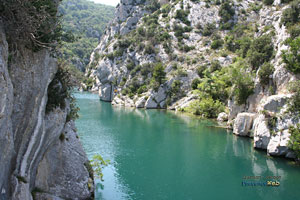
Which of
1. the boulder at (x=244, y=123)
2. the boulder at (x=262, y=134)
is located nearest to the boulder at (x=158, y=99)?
the boulder at (x=244, y=123)

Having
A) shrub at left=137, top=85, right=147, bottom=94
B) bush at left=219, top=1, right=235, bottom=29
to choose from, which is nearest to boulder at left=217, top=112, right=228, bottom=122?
shrub at left=137, top=85, right=147, bottom=94

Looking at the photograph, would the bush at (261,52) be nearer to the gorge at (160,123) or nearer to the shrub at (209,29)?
the gorge at (160,123)

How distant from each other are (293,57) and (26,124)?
1017 inches

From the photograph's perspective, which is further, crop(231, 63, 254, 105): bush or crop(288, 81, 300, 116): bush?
crop(231, 63, 254, 105): bush

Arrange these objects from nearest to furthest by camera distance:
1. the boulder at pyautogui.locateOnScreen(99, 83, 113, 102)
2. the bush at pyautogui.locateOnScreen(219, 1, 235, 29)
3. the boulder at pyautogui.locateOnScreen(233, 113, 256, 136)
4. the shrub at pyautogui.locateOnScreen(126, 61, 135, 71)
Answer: the boulder at pyautogui.locateOnScreen(233, 113, 256, 136) → the bush at pyautogui.locateOnScreen(219, 1, 235, 29) → the shrub at pyautogui.locateOnScreen(126, 61, 135, 71) → the boulder at pyautogui.locateOnScreen(99, 83, 113, 102)

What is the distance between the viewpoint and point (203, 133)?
33.6m

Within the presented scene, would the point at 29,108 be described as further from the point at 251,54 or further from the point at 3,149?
the point at 251,54

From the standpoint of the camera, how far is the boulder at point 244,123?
30.1 metres

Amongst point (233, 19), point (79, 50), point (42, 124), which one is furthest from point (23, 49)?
point (79, 50)

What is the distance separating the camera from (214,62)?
58.8 meters

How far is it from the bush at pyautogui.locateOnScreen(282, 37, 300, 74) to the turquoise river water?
9253mm

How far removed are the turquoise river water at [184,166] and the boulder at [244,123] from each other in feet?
3.01

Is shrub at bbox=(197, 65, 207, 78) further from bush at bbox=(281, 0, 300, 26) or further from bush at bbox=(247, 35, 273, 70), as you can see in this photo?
bush at bbox=(281, 0, 300, 26)

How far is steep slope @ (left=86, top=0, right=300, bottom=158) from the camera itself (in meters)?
A: 25.5
